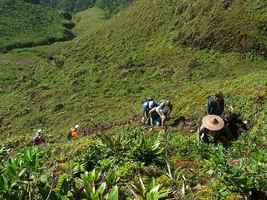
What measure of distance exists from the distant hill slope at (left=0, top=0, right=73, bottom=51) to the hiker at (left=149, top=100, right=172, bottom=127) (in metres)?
70.3

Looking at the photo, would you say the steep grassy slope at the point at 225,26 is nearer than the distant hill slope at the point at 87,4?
Yes

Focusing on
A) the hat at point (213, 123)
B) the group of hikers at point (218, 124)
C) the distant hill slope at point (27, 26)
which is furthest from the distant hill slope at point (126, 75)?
the distant hill slope at point (27, 26)

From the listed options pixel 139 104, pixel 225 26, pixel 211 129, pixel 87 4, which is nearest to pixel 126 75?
pixel 225 26

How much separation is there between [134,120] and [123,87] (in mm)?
15341

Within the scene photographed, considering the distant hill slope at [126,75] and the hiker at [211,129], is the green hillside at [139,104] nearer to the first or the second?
the distant hill slope at [126,75]

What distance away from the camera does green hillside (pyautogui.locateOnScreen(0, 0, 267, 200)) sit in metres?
6.97

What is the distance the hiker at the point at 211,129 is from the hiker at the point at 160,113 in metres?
5.78

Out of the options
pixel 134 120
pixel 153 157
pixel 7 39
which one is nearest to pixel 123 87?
pixel 134 120

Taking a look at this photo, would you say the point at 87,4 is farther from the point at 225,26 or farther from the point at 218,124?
the point at 218,124

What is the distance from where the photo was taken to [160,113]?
19344mm

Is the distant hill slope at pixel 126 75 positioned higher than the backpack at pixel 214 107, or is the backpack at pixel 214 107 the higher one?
the backpack at pixel 214 107

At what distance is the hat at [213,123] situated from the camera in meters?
12.8

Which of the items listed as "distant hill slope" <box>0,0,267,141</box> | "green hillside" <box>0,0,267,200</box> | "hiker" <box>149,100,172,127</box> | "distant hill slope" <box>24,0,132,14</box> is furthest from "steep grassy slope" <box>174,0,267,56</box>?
"distant hill slope" <box>24,0,132,14</box>

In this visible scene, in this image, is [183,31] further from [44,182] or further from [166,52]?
[44,182]
